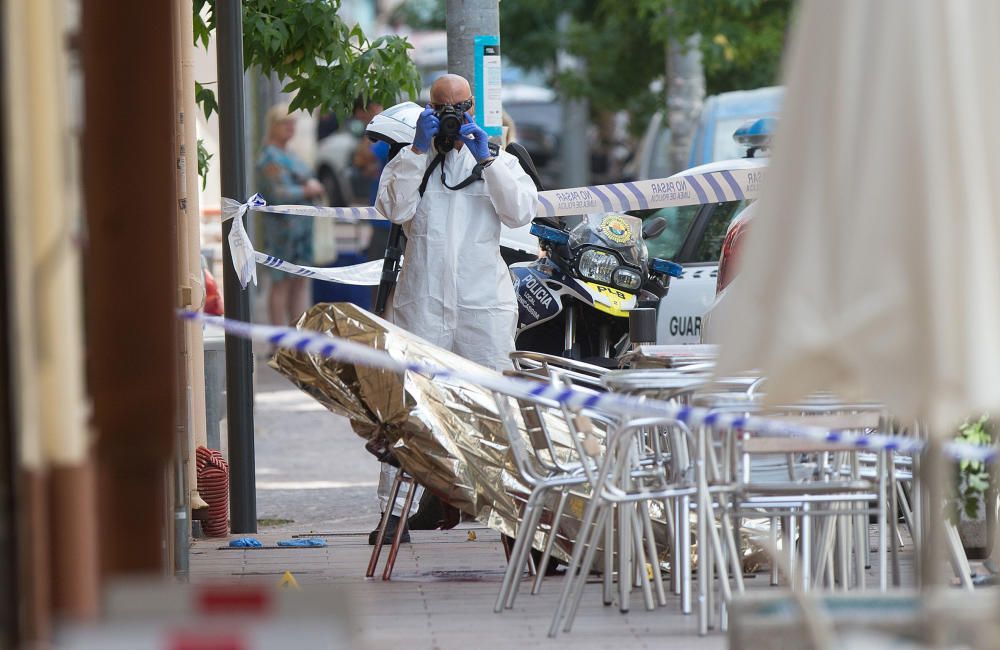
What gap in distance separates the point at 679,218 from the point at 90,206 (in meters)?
7.81

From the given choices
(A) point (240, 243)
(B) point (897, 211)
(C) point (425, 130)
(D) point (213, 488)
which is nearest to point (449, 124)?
(C) point (425, 130)

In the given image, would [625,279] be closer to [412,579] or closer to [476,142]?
[476,142]

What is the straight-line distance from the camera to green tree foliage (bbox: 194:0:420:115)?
29.8 feet

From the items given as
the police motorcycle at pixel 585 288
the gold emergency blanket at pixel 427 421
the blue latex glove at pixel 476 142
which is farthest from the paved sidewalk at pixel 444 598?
the blue latex glove at pixel 476 142

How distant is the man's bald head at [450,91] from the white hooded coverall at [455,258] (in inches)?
9.4

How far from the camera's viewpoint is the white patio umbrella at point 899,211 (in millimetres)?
3480

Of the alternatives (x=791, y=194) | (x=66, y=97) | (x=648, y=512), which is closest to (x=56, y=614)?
(x=66, y=97)

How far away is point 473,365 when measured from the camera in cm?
722

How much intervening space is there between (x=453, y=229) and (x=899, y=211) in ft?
16.0

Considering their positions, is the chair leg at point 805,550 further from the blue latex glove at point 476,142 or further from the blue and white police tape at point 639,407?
the blue latex glove at point 476,142

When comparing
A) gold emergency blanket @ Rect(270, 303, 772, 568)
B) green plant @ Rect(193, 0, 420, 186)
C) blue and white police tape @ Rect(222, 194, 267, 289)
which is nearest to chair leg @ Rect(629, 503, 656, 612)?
gold emergency blanket @ Rect(270, 303, 772, 568)

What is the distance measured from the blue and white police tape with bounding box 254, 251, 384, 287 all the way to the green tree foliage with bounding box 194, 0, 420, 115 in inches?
32.5

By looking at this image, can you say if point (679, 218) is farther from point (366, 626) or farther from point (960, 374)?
point (960, 374)

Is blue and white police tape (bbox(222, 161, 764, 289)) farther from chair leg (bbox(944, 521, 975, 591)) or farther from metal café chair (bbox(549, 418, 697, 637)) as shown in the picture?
chair leg (bbox(944, 521, 975, 591))
